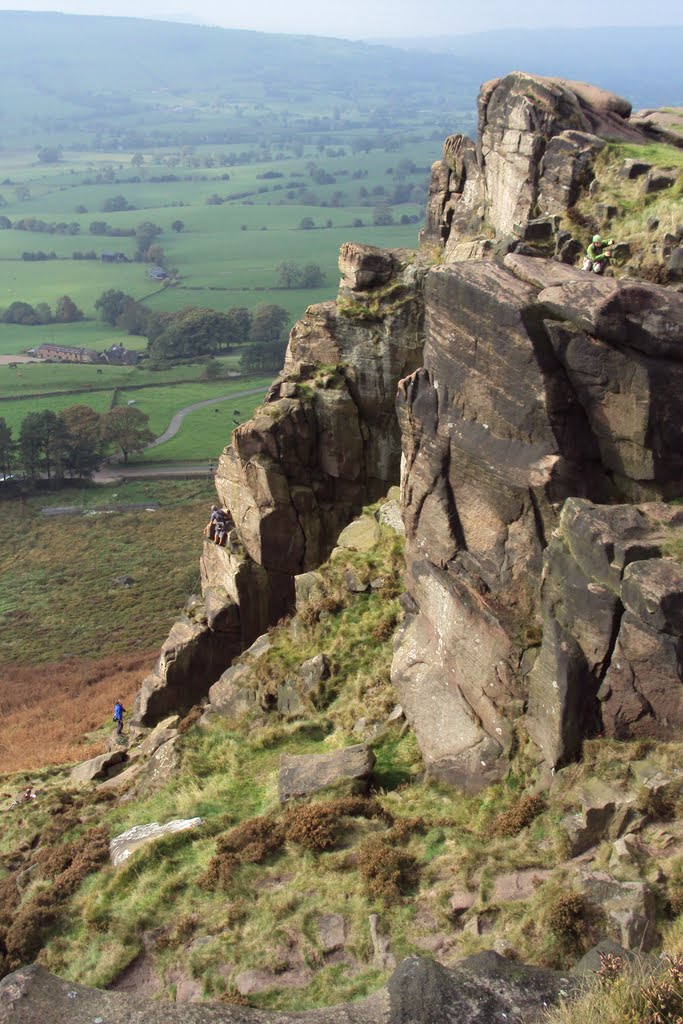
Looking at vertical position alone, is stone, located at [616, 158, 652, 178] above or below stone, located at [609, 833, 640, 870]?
above

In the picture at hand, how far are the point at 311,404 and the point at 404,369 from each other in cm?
358

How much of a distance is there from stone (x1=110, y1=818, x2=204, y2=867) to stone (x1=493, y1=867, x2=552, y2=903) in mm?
8164

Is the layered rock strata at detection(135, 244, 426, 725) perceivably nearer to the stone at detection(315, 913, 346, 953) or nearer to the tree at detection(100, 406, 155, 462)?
the stone at detection(315, 913, 346, 953)

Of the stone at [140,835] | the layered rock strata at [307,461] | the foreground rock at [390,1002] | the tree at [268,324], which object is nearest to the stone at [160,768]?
the stone at [140,835]

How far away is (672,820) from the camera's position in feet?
55.5

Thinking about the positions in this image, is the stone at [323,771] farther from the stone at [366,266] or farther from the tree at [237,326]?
the tree at [237,326]

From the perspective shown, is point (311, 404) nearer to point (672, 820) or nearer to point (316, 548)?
point (316, 548)

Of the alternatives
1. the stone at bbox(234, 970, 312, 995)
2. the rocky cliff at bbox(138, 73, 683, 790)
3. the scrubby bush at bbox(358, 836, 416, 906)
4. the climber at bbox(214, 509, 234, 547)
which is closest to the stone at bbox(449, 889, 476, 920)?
the scrubby bush at bbox(358, 836, 416, 906)

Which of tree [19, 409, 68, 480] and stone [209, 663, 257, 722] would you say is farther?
tree [19, 409, 68, 480]

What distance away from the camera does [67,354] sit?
148m

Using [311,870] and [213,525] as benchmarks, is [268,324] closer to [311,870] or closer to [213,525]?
[213,525]

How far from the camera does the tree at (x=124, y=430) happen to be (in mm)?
97375

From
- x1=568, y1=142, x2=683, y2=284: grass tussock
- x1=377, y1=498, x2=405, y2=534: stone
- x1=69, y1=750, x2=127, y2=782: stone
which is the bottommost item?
x1=69, y1=750, x2=127, y2=782: stone

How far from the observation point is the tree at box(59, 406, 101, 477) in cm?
9206
